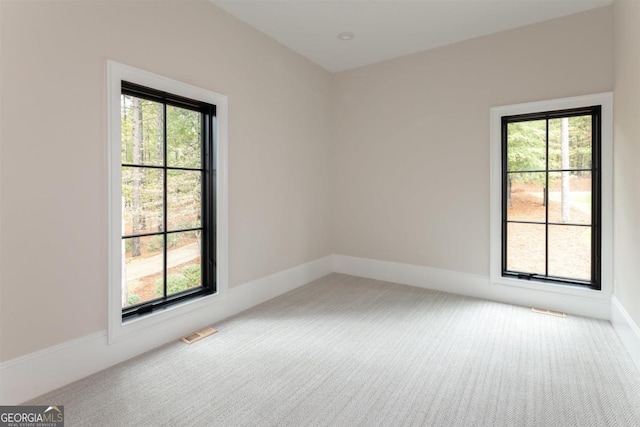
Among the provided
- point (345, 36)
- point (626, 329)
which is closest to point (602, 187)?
point (626, 329)

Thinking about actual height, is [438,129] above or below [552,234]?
above

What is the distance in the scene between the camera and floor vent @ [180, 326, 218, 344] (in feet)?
8.43

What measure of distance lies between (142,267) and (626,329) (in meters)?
Result: 3.66

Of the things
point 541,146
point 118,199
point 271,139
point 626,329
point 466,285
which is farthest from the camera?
point 466,285

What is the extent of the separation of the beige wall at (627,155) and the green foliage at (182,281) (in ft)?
10.8

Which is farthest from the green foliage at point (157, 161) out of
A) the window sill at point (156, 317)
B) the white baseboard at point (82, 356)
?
the white baseboard at point (82, 356)

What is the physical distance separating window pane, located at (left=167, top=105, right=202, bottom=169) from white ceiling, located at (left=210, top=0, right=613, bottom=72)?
1037mm

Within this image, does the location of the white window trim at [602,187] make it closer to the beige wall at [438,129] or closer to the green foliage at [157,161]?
the beige wall at [438,129]

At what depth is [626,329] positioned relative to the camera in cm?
242

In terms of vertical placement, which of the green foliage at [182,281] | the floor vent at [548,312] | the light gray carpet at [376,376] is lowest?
the light gray carpet at [376,376]

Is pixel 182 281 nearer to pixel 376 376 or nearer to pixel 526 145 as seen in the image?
pixel 376 376

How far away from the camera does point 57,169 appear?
1954 millimetres

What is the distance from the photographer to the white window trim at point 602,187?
9.44 ft

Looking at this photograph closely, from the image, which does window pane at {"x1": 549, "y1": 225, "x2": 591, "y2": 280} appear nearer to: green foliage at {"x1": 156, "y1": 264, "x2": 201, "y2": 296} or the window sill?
the window sill
